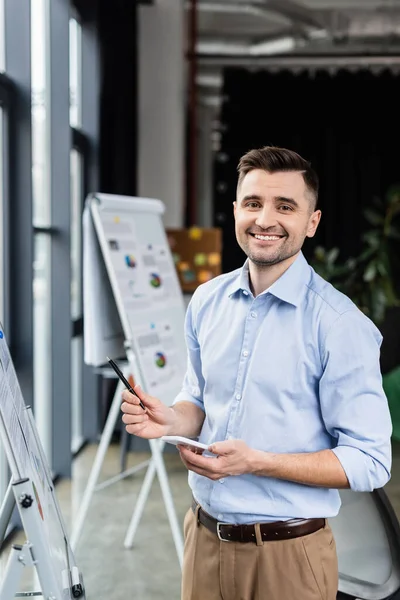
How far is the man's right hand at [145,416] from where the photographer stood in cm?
149

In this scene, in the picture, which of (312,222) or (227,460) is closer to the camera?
(227,460)

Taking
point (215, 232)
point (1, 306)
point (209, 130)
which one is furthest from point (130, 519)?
point (209, 130)

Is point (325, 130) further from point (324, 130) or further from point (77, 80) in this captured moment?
point (77, 80)

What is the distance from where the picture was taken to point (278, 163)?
4.79ft

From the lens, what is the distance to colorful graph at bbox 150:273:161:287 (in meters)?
3.62

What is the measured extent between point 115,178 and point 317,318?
422 cm

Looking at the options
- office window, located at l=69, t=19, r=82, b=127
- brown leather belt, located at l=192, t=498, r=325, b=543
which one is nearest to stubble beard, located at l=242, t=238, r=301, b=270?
brown leather belt, located at l=192, t=498, r=325, b=543

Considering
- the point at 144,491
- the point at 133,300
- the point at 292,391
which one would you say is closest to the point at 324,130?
the point at 133,300

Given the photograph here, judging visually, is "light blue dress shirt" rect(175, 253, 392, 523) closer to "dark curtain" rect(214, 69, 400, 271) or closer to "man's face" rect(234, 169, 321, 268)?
"man's face" rect(234, 169, 321, 268)

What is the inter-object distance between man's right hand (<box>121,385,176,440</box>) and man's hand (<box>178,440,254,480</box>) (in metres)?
0.14

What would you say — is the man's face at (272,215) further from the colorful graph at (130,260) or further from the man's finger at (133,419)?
the colorful graph at (130,260)

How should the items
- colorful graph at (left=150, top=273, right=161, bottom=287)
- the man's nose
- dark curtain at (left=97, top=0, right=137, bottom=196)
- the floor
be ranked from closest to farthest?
the man's nose
the floor
colorful graph at (left=150, top=273, right=161, bottom=287)
dark curtain at (left=97, top=0, right=137, bottom=196)

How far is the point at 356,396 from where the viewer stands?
1396 millimetres

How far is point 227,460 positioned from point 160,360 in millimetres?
2023
